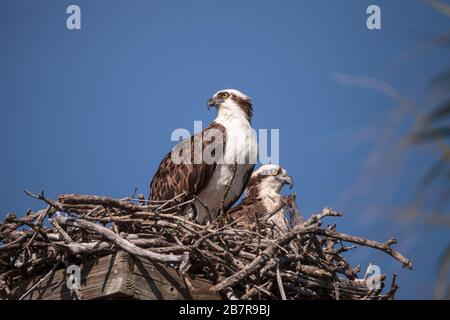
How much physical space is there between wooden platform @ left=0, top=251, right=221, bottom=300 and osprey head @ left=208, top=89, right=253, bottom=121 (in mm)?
4136

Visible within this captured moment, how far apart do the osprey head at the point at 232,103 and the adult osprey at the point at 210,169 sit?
0.91 ft

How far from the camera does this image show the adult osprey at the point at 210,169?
8.23 metres


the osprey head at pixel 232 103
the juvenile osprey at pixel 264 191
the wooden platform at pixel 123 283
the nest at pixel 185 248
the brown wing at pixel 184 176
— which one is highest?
the osprey head at pixel 232 103

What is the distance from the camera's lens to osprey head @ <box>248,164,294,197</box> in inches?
439

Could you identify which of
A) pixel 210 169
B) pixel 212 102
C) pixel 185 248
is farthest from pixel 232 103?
pixel 185 248

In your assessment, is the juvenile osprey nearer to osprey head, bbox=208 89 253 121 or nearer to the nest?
osprey head, bbox=208 89 253 121

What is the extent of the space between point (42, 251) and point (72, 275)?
661 millimetres

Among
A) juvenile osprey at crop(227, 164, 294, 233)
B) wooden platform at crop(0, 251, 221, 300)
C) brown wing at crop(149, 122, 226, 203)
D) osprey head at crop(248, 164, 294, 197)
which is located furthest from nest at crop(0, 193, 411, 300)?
osprey head at crop(248, 164, 294, 197)

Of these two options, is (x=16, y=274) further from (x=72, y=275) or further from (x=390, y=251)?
(x=390, y=251)

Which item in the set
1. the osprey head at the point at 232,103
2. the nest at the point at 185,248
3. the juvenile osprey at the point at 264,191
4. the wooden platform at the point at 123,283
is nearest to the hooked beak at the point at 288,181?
the juvenile osprey at the point at 264,191

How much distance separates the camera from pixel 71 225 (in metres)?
5.62

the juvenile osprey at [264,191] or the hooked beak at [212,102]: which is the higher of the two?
the hooked beak at [212,102]

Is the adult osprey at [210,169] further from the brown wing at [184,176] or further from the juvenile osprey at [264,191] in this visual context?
the juvenile osprey at [264,191]
